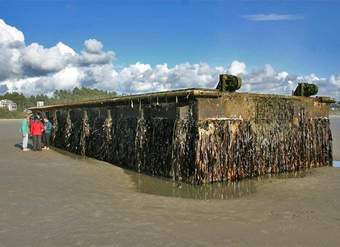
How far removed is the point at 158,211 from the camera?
5621mm

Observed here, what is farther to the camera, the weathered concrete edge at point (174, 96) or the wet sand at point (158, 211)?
the weathered concrete edge at point (174, 96)

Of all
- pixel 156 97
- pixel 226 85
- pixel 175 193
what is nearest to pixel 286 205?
pixel 175 193

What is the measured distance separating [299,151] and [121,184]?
535 cm

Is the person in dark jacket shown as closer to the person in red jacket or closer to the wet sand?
the person in red jacket

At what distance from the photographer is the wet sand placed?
4387 millimetres

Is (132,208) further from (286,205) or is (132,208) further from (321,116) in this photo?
(321,116)

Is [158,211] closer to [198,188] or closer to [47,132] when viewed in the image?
[198,188]

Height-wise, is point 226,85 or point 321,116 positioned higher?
point 226,85

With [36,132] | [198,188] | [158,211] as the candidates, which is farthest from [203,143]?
[36,132]

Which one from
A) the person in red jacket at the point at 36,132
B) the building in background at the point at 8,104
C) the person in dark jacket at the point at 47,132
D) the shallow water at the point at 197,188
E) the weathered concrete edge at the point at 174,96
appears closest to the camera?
the shallow water at the point at 197,188

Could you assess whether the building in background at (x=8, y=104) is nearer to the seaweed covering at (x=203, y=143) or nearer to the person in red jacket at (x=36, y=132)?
the person in red jacket at (x=36, y=132)

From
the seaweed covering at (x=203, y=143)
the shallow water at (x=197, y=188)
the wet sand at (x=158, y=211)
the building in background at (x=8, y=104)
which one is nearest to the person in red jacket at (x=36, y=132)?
the seaweed covering at (x=203, y=143)

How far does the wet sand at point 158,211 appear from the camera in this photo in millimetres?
4387

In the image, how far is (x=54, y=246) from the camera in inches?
161
